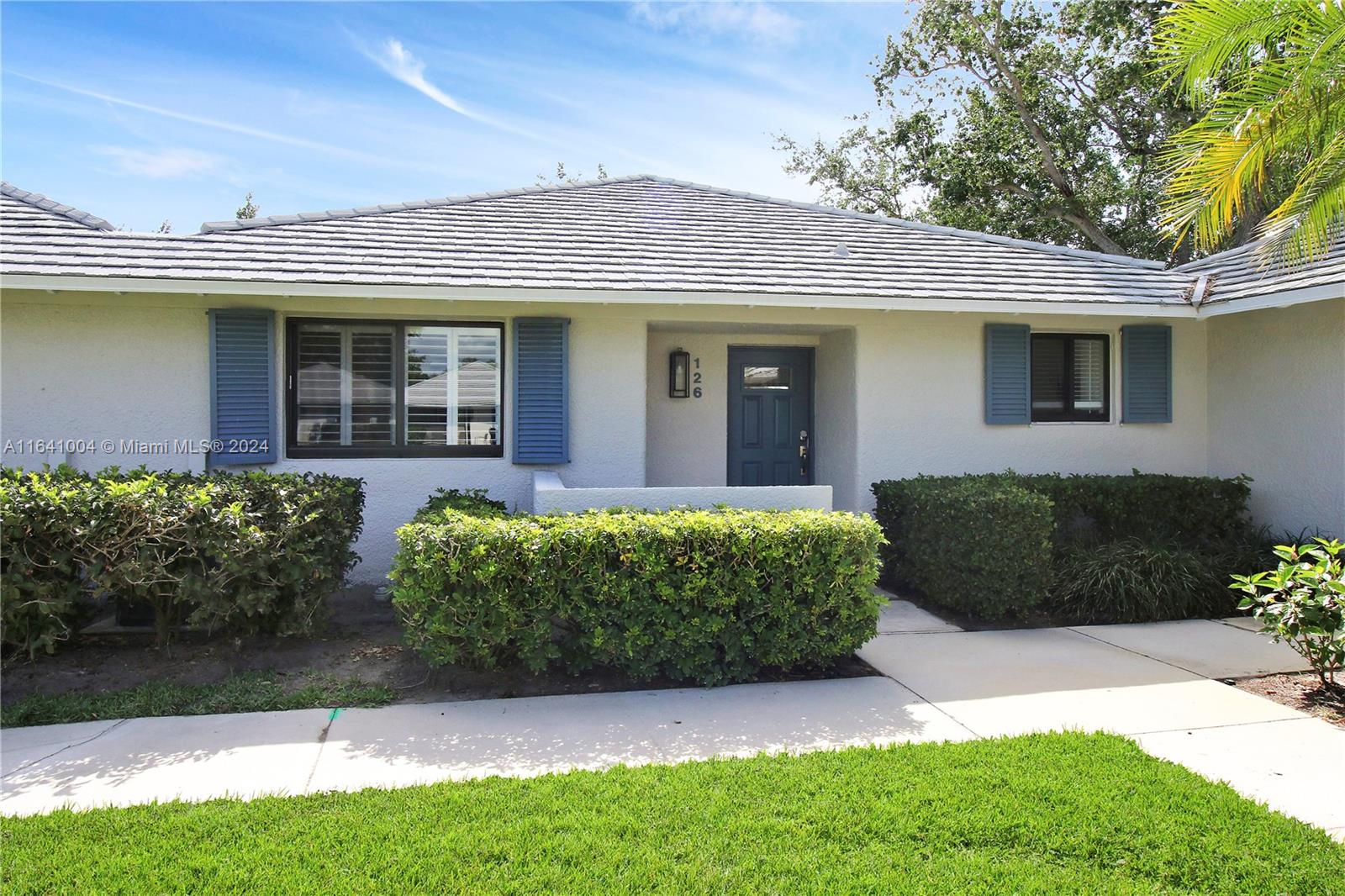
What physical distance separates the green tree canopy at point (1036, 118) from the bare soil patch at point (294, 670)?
1748cm

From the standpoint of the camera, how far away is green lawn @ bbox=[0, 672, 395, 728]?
4.72 m

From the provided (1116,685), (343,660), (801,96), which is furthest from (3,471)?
(801,96)

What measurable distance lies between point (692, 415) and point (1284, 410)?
6498 mm

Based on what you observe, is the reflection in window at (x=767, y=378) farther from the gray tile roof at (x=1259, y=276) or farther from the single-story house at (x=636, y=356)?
the gray tile roof at (x=1259, y=276)

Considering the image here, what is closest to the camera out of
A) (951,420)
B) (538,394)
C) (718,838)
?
(718,838)

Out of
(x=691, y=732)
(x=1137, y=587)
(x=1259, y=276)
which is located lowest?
(x=691, y=732)

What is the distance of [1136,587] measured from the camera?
733 cm

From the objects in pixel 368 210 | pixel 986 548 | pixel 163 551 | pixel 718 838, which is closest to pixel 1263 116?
pixel 986 548

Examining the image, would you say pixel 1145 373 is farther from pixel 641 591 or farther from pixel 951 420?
pixel 641 591

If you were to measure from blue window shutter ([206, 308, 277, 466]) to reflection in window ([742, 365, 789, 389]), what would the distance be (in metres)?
5.40

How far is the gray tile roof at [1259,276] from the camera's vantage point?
7.76 m

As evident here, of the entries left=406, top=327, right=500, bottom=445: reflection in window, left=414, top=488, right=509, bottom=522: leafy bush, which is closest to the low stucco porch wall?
left=414, top=488, right=509, bottom=522: leafy bush

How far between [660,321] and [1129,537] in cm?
541

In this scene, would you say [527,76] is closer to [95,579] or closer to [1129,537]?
[95,579]
